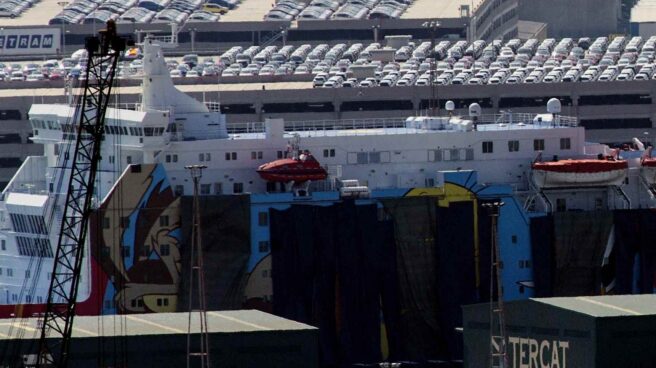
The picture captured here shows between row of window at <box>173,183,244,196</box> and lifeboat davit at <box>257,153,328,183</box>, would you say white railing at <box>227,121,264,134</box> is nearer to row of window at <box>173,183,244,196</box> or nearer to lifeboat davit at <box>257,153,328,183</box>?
row of window at <box>173,183,244,196</box>

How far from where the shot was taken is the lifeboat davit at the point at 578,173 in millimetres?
152000

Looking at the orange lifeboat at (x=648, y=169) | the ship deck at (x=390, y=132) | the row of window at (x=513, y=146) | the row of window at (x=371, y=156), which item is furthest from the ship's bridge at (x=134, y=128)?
the orange lifeboat at (x=648, y=169)

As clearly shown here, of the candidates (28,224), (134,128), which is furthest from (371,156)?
(28,224)

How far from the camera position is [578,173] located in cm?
15225

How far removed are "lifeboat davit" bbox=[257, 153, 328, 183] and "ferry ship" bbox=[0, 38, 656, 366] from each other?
0.12 ft

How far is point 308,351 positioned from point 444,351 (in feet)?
52.2

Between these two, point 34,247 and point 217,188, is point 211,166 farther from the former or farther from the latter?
point 34,247

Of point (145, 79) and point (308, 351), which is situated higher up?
point (145, 79)

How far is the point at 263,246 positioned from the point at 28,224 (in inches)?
355

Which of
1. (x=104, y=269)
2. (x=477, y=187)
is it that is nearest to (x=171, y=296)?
(x=104, y=269)

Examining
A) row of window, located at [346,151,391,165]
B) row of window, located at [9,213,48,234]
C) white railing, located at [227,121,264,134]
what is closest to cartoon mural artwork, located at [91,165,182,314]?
row of window, located at [9,213,48,234]

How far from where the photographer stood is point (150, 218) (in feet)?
489

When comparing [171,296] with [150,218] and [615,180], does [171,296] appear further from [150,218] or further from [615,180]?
[615,180]

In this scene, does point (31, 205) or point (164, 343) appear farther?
point (31, 205)
